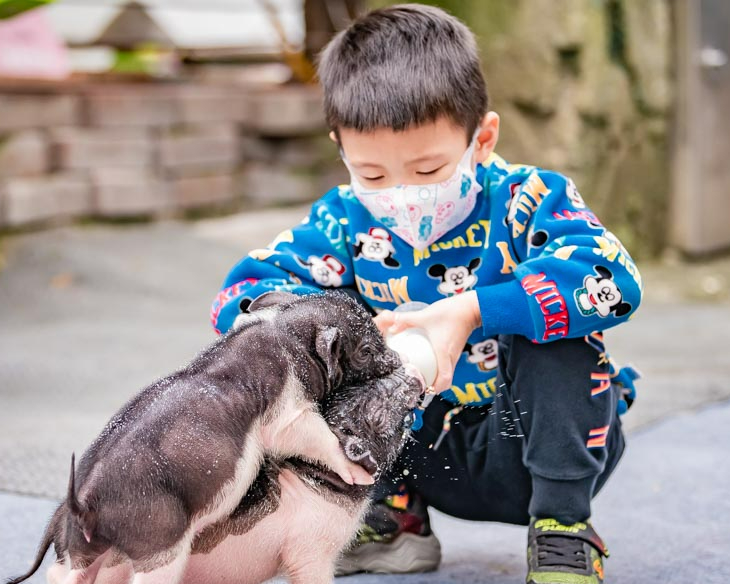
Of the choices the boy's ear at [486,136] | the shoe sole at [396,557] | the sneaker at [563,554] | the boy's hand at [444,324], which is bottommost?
the shoe sole at [396,557]

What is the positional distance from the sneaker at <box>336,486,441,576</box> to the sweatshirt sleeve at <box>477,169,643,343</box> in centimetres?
39

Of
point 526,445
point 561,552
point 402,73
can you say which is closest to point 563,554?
point 561,552

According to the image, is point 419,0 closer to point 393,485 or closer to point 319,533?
point 393,485

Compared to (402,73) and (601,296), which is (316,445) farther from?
(402,73)

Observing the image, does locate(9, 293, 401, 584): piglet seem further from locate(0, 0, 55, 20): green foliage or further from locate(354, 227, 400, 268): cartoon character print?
locate(0, 0, 55, 20): green foliage

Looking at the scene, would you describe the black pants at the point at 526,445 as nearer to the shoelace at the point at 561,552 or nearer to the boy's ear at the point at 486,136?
the shoelace at the point at 561,552

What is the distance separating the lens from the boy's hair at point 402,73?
1.63 meters

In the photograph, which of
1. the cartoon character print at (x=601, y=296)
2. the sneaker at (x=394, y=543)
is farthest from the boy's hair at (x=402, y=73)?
the sneaker at (x=394, y=543)

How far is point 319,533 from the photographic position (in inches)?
54.5

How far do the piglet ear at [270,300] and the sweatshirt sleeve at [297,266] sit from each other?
0.14m

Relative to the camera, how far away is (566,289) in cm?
152

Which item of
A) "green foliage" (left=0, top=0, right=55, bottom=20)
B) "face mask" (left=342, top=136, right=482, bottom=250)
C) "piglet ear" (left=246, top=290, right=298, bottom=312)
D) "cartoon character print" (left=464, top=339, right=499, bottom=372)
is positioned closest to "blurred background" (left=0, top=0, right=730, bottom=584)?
"green foliage" (left=0, top=0, right=55, bottom=20)

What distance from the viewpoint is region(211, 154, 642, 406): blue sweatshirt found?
5.01 feet

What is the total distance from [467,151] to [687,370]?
1.86 metres
